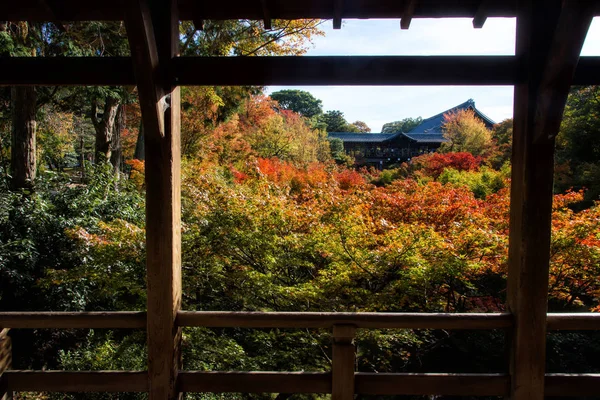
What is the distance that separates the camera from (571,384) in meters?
2.01

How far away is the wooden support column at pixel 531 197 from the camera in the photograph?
1.88 meters

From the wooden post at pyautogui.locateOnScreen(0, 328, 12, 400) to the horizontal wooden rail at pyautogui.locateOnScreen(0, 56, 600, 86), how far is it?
144cm

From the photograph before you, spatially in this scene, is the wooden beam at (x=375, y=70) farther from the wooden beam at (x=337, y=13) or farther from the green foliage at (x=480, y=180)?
the green foliage at (x=480, y=180)

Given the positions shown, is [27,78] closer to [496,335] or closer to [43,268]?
[43,268]

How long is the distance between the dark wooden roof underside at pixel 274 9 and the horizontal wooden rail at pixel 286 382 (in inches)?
80.6

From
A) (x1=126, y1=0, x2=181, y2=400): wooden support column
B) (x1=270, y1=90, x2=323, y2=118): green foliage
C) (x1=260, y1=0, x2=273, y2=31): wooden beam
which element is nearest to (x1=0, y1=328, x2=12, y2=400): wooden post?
(x1=126, y1=0, x2=181, y2=400): wooden support column

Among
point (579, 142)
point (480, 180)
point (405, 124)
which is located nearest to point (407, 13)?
point (480, 180)

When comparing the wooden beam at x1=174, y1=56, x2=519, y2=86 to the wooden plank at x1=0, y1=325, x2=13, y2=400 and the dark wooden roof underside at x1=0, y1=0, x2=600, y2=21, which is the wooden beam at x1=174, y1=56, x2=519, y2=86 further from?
the wooden plank at x1=0, y1=325, x2=13, y2=400

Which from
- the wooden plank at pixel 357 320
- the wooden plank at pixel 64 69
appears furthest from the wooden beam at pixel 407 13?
the wooden plank at pixel 357 320

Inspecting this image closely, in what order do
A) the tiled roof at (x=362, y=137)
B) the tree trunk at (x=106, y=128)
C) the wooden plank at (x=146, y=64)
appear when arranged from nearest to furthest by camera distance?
1. the wooden plank at (x=146, y=64)
2. the tree trunk at (x=106, y=128)
3. the tiled roof at (x=362, y=137)

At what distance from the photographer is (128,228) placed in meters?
4.24

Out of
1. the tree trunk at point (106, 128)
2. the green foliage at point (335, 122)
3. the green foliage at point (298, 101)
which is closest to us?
the tree trunk at point (106, 128)

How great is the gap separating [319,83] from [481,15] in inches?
39.3

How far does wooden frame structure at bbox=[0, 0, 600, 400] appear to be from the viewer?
192 cm
